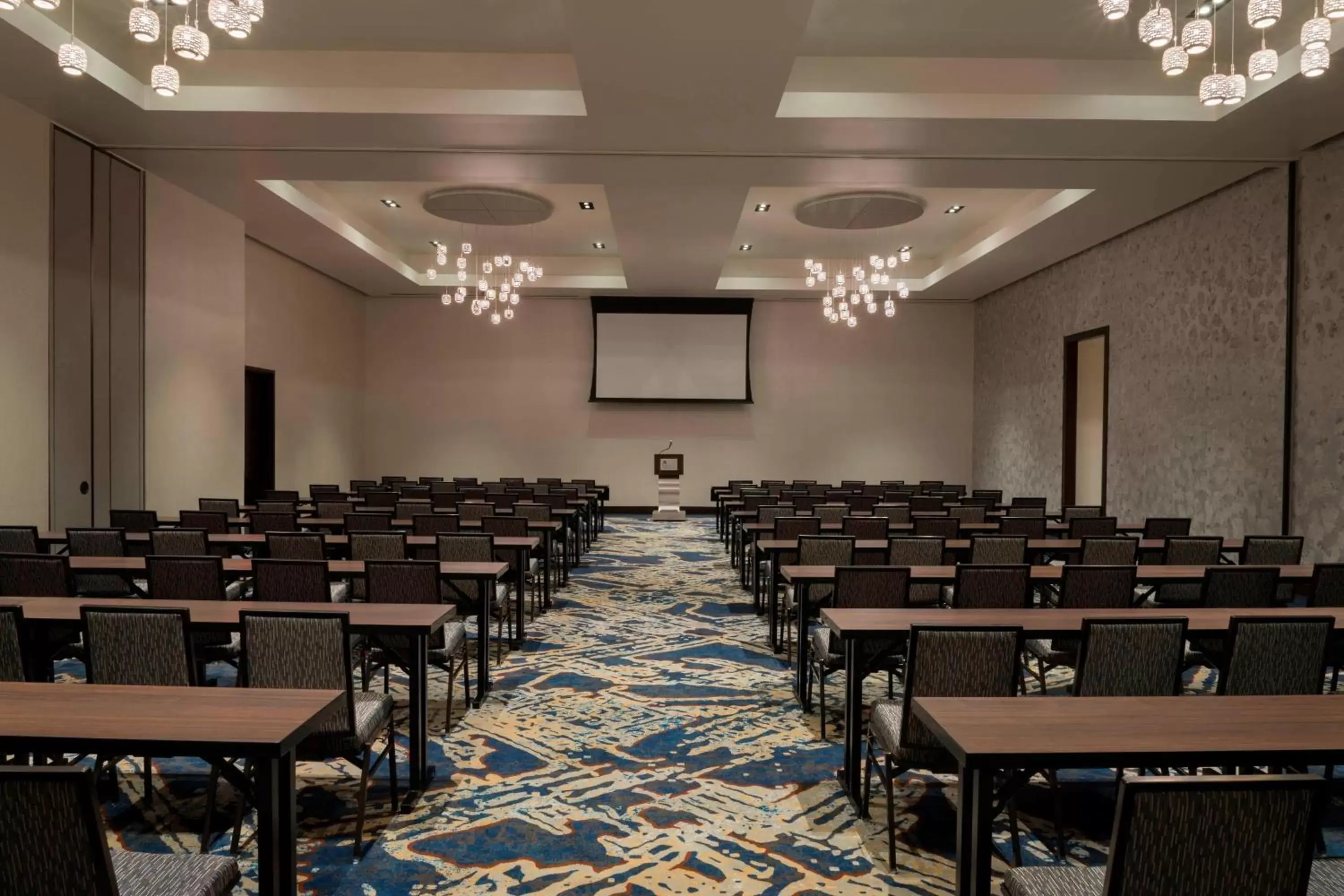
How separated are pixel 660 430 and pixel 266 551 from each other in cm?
1215

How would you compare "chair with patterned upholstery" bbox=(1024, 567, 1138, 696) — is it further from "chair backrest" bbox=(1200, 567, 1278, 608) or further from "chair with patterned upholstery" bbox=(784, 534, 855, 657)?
"chair with patterned upholstery" bbox=(784, 534, 855, 657)

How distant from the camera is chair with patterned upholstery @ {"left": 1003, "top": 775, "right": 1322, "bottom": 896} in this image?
1671 millimetres

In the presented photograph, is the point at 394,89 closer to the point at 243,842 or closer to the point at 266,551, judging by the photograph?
the point at 266,551

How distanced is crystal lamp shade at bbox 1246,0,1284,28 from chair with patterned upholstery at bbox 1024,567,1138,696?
2585 mm

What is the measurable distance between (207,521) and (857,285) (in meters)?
12.5

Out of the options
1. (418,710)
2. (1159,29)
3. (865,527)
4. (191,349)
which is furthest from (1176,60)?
(191,349)

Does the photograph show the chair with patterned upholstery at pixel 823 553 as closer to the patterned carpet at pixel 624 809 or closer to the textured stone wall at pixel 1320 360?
the patterned carpet at pixel 624 809

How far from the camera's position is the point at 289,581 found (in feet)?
14.9

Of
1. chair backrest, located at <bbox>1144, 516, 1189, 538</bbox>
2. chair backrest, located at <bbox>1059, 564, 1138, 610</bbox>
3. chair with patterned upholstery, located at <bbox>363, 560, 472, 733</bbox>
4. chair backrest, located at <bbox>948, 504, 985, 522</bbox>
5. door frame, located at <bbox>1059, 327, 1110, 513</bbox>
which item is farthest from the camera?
door frame, located at <bbox>1059, 327, 1110, 513</bbox>

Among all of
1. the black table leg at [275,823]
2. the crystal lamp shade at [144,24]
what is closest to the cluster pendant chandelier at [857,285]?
the crystal lamp shade at [144,24]

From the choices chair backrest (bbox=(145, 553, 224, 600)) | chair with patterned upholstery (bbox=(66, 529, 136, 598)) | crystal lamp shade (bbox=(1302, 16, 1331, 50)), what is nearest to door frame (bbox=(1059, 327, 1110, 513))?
crystal lamp shade (bbox=(1302, 16, 1331, 50))

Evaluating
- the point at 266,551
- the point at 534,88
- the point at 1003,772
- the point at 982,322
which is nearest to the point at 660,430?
the point at 982,322

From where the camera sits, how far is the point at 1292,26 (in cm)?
674

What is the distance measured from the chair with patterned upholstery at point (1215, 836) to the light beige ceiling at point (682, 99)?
5.17 meters
